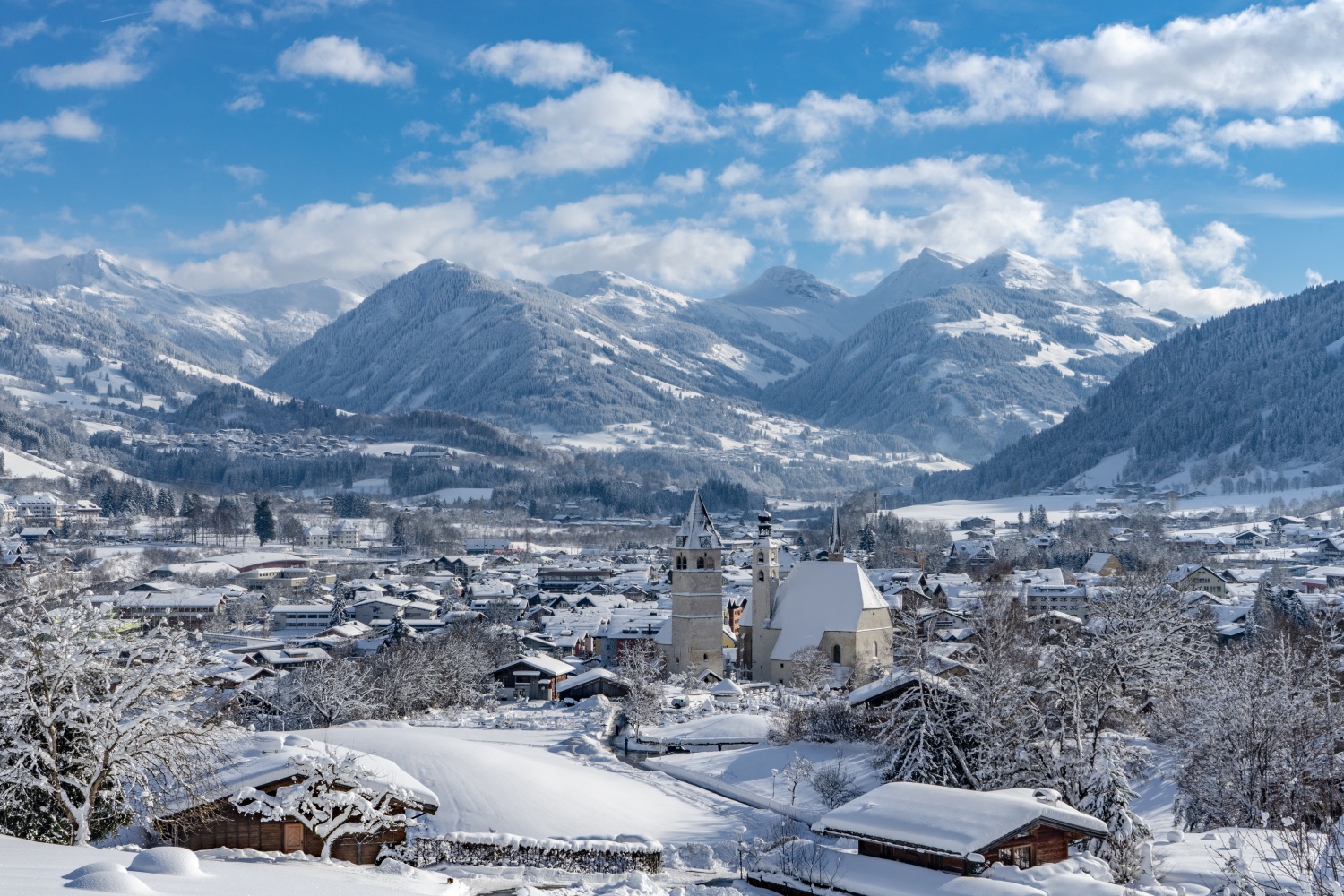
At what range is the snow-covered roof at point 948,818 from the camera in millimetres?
21406

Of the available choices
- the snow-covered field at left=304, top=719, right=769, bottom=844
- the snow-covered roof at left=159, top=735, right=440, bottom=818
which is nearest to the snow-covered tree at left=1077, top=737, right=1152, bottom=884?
the snow-covered field at left=304, top=719, right=769, bottom=844

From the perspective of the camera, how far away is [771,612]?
63.8 meters

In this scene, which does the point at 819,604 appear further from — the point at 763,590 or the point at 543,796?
the point at 543,796

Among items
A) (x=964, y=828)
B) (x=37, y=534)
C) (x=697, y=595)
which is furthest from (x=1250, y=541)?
(x=37, y=534)

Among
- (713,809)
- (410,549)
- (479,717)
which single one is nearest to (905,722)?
(713,809)

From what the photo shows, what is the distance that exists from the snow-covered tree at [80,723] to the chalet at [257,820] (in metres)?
1.49

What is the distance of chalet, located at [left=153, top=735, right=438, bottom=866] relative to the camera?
20422 millimetres

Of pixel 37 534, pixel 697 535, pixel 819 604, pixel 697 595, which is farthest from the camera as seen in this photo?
pixel 37 534

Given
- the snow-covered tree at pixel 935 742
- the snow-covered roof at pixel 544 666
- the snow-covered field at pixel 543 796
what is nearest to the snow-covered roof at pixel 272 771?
the snow-covered field at pixel 543 796

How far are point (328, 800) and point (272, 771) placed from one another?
126 cm

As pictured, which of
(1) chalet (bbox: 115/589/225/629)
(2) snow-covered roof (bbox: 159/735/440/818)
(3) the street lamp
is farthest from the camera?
(1) chalet (bbox: 115/589/225/629)

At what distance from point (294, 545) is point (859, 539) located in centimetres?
7329

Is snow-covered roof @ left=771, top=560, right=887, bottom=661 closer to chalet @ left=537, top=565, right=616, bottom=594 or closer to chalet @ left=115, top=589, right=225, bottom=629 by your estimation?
chalet @ left=115, top=589, right=225, bottom=629

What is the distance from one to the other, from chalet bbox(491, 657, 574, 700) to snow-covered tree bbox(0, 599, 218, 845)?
44.3 metres
